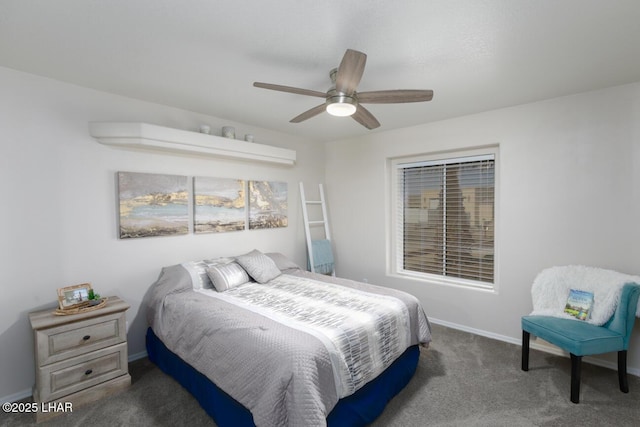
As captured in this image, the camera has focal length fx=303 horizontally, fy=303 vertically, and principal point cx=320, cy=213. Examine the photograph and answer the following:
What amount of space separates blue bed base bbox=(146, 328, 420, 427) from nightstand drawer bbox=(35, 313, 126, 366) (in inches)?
15.9

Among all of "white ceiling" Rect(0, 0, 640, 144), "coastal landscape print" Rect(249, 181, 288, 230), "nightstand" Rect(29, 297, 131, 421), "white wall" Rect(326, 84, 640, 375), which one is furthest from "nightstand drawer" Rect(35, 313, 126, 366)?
"white wall" Rect(326, 84, 640, 375)

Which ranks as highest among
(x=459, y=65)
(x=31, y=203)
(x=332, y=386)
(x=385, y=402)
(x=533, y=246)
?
(x=459, y=65)

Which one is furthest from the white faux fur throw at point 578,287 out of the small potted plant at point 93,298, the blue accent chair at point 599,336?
the small potted plant at point 93,298

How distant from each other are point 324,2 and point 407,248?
319 cm

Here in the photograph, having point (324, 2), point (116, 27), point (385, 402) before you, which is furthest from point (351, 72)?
point (385, 402)

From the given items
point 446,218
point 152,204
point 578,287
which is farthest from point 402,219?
point 152,204

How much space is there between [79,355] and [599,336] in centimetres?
369

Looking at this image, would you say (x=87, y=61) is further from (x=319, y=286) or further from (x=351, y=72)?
(x=319, y=286)

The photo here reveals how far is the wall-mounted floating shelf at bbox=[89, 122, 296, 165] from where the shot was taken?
2.50m

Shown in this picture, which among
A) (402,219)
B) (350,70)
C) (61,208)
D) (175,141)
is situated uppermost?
(350,70)

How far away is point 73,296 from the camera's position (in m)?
2.29

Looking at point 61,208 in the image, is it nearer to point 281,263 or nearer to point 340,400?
point 281,263

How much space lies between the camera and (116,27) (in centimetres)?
168

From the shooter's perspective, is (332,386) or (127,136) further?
(127,136)
